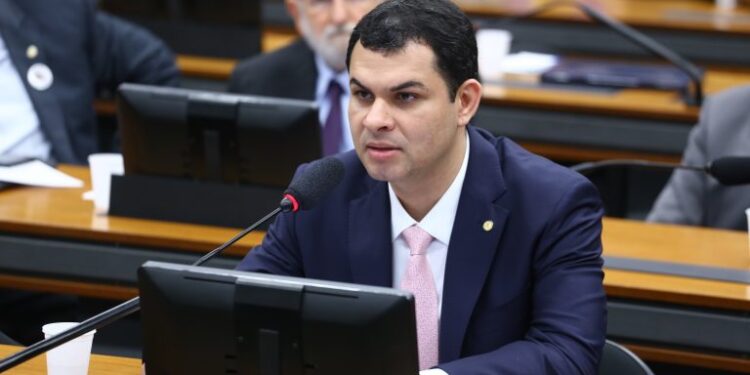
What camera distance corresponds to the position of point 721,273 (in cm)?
300

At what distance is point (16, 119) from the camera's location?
13.3 ft

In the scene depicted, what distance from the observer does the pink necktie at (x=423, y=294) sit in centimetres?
239

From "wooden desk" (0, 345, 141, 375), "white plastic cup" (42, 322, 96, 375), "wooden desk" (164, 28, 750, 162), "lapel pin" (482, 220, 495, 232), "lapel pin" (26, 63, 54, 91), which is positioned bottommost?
"wooden desk" (164, 28, 750, 162)

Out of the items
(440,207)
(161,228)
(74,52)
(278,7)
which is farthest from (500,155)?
(278,7)

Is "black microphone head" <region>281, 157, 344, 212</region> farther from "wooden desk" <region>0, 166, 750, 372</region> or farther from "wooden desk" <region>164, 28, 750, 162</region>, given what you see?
"wooden desk" <region>164, 28, 750, 162</region>

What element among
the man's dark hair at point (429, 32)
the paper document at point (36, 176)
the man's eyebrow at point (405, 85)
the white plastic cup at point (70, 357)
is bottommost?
the paper document at point (36, 176)

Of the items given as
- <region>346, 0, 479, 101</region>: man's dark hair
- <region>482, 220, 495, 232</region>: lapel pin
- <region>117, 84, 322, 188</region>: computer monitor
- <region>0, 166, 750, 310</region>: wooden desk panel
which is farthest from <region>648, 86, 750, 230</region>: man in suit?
<region>346, 0, 479, 101</region>: man's dark hair

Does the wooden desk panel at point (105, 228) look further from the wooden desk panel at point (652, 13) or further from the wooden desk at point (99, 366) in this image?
the wooden desk panel at point (652, 13)

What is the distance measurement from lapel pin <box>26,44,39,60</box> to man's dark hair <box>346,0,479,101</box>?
200 centimetres

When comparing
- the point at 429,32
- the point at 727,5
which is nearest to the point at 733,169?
the point at 429,32

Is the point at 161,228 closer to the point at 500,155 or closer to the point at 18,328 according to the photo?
the point at 18,328

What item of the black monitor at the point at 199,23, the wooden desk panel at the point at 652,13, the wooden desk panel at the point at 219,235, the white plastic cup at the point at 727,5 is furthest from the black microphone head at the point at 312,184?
the white plastic cup at the point at 727,5

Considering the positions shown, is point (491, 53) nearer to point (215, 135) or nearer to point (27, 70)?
point (27, 70)

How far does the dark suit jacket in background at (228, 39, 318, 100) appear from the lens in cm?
412
